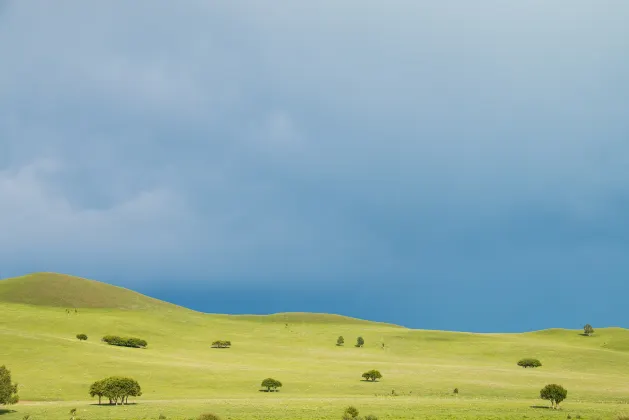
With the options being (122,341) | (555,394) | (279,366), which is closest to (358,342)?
(279,366)

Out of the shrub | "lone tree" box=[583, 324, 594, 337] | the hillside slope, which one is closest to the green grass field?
the hillside slope

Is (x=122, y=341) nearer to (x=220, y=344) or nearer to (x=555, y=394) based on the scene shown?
(x=220, y=344)

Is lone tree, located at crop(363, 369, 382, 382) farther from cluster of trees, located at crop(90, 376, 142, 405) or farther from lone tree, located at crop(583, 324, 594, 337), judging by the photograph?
lone tree, located at crop(583, 324, 594, 337)

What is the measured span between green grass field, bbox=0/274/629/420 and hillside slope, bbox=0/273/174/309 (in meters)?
0.72

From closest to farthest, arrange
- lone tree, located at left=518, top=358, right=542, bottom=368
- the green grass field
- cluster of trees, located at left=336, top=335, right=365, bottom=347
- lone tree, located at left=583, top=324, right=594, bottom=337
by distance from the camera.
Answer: the green grass field, lone tree, located at left=518, top=358, right=542, bottom=368, cluster of trees, located at left=336, top=335, right=365, bottom=347, lone tree, located at left=583, top=324, right=594, bottom=337

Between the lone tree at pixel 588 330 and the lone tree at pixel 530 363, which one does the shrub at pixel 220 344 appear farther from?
the lone tree at pixel 588 330

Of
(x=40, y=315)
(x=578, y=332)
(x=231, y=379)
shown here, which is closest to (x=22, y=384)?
(x=231, y=379)

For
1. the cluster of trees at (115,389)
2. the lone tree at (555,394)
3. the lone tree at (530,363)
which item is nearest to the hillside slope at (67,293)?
the cluster of trees at (115,389)

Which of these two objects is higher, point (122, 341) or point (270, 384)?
point (122, 341)

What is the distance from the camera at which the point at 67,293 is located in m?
153

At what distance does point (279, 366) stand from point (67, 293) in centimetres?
8704

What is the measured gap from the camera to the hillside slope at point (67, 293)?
476 ft

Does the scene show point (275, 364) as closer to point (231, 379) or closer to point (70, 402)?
point (231, 379)

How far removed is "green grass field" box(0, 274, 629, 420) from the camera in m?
54.6
